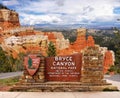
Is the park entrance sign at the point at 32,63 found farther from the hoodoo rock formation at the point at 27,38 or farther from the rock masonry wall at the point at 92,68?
the hoodoo rock formation at the point at 27,38

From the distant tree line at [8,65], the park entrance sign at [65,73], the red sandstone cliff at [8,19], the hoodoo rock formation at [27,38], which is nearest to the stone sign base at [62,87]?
the park entrance sign at [65,73]

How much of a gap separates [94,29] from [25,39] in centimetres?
1779

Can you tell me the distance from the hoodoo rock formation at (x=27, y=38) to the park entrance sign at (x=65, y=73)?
52.0 metres

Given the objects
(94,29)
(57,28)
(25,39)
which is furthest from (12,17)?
(94,29)

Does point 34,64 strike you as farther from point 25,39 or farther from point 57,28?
point 25,39

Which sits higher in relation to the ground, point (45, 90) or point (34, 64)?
point (34, 64)

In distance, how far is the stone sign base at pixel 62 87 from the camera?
14398 millimetres

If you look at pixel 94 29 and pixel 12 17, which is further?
pixel 12 17

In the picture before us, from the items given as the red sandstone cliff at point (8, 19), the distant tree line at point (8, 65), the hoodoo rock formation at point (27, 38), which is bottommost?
the distant tree line at point (8, 65)

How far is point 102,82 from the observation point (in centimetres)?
1476

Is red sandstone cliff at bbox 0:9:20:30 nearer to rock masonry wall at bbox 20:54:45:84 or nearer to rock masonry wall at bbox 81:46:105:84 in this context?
rock masonry wall at bbox 20:54:45:84

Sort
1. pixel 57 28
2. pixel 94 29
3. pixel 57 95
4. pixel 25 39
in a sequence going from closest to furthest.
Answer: pixel 57 95, pixel 94 29, pixel 57 28, pixel 25 39

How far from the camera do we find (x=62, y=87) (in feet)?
47.5

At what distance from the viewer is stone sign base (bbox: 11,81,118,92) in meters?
14.4
